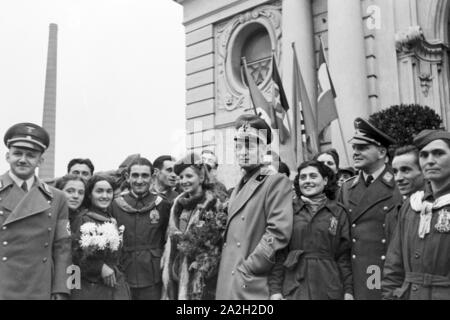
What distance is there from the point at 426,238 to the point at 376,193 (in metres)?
1.03

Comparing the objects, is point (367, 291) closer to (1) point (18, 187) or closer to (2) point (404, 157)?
(2) point (404, 157)

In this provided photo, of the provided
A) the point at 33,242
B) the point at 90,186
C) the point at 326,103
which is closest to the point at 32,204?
the point at 33,242

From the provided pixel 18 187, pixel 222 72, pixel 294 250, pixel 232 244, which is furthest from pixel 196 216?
pixel 222 72

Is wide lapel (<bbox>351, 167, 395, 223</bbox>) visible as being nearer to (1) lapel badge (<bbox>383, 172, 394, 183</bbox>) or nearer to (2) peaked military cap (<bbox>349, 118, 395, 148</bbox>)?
(1) lapel badge (<bbox>383, 172, 394, 183</bbox>)

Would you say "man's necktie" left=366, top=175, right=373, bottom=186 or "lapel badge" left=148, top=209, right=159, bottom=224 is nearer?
"man's necktie" left=366, top=175, right=373, bottom=186

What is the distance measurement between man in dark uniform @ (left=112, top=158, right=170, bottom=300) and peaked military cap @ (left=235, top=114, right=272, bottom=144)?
1.38 m

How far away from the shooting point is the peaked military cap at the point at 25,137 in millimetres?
4504

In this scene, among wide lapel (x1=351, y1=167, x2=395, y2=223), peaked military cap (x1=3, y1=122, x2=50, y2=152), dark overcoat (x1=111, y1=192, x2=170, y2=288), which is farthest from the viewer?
dark overcoat (x1=111, y1=192, x2=170, y2=288)

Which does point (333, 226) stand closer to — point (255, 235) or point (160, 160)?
point (255, 235)

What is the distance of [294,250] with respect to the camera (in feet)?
14.7

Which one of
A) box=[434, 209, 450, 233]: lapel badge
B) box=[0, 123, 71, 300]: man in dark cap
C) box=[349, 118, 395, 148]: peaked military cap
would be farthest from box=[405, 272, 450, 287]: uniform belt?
box=[0, 123, 71, 300]: man in dark cap

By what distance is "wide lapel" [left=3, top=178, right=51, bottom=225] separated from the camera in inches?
171

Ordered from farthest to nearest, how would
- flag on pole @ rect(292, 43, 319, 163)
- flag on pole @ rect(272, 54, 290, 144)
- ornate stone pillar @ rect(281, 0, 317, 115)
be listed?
ornate stone pillar @ rect(281, 0, 317, 115) → flag on pole @ rect(272, 54, 290, 144) → flag on pole @ rect(292, 43, 319, 163)
